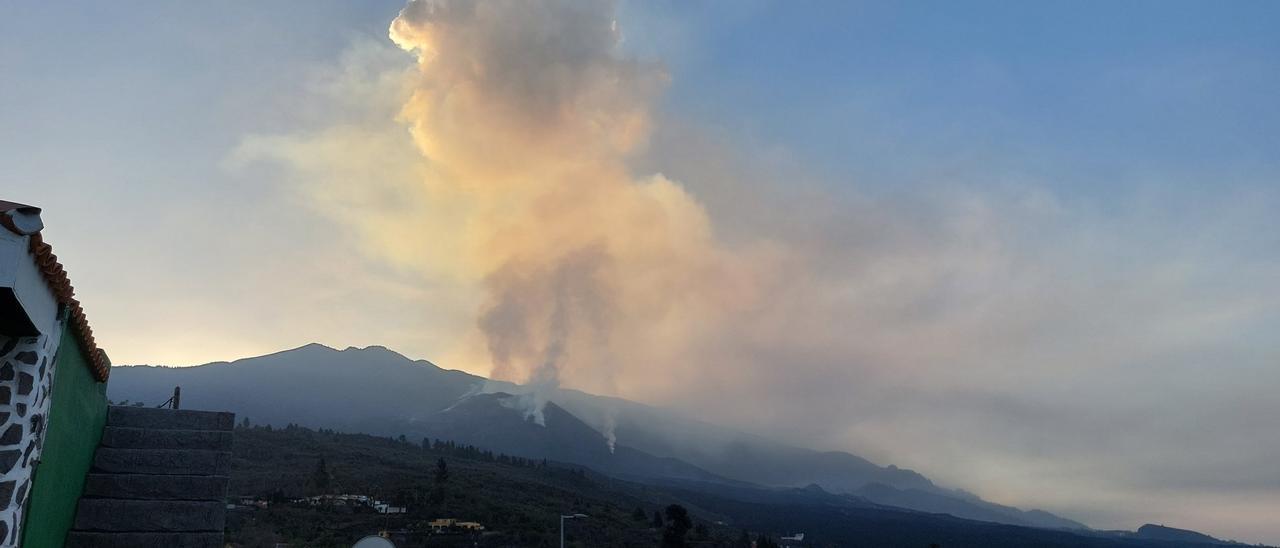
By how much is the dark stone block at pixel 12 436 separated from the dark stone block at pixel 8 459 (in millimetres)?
78

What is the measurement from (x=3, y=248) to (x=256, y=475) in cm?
6479

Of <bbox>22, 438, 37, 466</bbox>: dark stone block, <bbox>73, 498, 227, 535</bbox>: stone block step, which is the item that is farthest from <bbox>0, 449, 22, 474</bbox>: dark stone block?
<bbox>73, 498, 227, 535</bbox>: stone block step

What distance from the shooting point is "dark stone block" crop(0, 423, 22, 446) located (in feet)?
24.1

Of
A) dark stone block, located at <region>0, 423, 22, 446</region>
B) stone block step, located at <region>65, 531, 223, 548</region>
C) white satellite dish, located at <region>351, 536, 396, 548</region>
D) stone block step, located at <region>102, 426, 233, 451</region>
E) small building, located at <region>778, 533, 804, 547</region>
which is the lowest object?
small building, located at <region>778, 533, 804, 547</region>

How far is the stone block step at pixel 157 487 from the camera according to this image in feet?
40.2

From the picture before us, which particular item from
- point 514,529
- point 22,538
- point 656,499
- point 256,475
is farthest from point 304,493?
point 656,499

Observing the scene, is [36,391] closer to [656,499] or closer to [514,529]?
[514,529]

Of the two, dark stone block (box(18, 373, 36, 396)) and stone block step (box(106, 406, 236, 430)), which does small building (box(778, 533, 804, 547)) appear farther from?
dark stone block (box(18, 373, 36, 396))

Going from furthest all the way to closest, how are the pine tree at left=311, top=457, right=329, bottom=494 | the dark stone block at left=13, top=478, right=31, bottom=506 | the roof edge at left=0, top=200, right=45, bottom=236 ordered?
the pine tree at left=311, top=457, right=329, bottom=494 → the dark stone block at left=13, top=478, right=31, bottom=506 → the roof edge at left=0, top=200, right=45, bottom=236

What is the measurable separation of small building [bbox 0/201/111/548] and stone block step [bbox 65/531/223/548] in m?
0.34

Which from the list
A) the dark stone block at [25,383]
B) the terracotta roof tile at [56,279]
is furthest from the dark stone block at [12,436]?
the terracotta roof tile at [56,279]

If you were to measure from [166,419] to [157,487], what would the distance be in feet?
6.40

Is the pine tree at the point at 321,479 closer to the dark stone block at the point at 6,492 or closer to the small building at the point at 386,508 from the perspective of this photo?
the small building at the point at 386,508

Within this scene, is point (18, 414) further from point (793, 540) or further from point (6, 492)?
point (793, 540)
